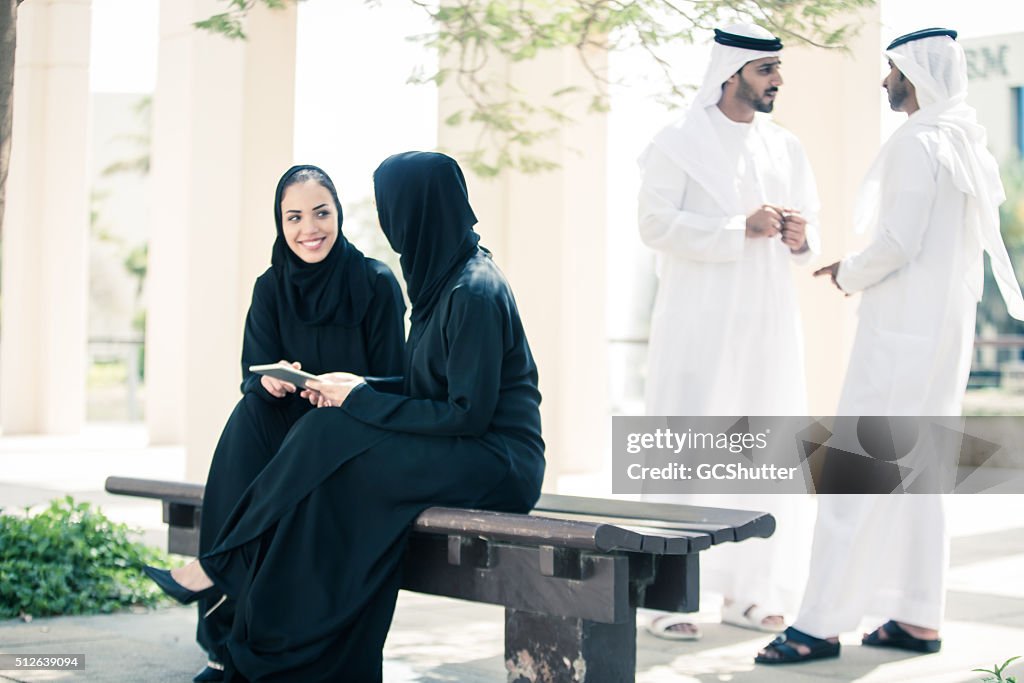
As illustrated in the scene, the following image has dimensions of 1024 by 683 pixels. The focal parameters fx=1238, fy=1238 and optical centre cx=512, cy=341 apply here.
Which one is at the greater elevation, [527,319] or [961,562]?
[527,319]

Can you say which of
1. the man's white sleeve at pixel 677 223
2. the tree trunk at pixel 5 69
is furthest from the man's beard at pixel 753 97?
the tree trunk at pixel 5 69

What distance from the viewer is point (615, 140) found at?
13.0m

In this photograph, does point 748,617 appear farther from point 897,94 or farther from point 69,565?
point 69,565

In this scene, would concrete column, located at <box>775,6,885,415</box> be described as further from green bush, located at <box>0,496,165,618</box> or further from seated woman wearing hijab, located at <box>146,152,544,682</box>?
seated woman wearing hijab, located at <box>146,152,544,682</box>

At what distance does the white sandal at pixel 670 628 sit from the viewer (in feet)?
14.6

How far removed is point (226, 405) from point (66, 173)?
864cm

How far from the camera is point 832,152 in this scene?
6934mm

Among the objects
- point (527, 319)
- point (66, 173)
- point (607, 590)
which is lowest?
point (607, 590)

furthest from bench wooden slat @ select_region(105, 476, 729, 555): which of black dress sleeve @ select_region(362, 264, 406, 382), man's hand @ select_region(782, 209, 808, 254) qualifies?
man's hand @ select_region(782, 209, 808, 254)

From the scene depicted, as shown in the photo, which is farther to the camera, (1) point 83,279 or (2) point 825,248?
(1) point 83,279

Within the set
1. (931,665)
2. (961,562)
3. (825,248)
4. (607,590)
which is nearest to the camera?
(607,590)

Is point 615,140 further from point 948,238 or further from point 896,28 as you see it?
point 948,238

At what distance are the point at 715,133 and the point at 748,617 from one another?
6.07 feet

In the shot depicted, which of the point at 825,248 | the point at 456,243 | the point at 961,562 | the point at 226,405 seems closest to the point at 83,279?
the point at 226,405
